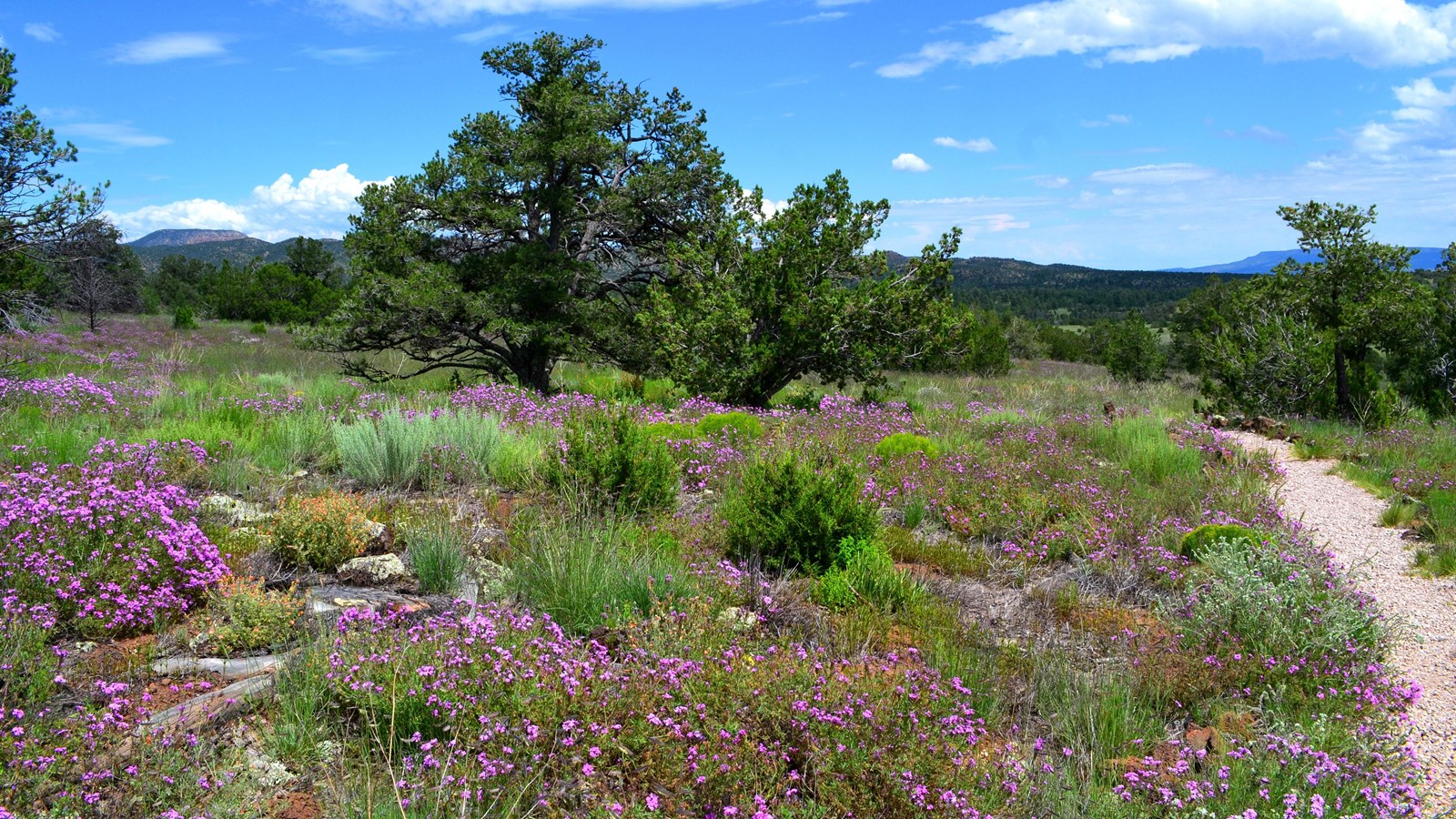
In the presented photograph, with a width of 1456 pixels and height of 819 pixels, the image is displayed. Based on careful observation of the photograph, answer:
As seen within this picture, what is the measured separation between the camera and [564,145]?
1259 centimetres

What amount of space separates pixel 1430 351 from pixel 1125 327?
22.1 metres

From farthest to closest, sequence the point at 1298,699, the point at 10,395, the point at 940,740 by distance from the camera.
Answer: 1. the point at 10,395
2. the point at 1298,699
3. the point at 940,740

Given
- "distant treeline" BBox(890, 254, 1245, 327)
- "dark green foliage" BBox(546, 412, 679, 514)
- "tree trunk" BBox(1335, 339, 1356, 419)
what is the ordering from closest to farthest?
"dark green foliage" BBox(546, 412, 679, 514) → "tree trunk" BBox(1335, 339, 1356, 419) → "distant treeline" BBox(890, 254, 1245, 327)

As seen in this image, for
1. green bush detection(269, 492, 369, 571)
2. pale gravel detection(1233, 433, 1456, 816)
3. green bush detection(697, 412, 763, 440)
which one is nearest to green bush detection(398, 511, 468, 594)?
green bush detection(269, 492, 369, 571)

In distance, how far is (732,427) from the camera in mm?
8516

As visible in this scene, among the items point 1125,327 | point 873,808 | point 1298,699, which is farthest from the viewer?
point 1125,327

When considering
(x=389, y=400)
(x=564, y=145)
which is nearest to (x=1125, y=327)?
(x=564, y=145)

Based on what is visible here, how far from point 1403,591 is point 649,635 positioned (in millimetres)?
5494

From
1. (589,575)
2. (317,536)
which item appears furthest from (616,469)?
(317,536)

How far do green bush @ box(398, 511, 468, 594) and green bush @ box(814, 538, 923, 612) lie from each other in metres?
2.11

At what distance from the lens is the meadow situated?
9.27 feet

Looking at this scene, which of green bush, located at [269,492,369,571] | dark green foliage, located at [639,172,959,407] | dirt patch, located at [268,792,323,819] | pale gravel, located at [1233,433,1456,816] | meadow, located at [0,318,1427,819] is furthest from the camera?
dark green foliage, located at [639,172,959,407]

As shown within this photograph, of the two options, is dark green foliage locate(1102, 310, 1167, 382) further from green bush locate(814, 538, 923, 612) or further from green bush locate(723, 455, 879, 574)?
green bush locate(814, 538, 923, 612)

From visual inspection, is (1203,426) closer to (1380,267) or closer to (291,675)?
(1380,267)
